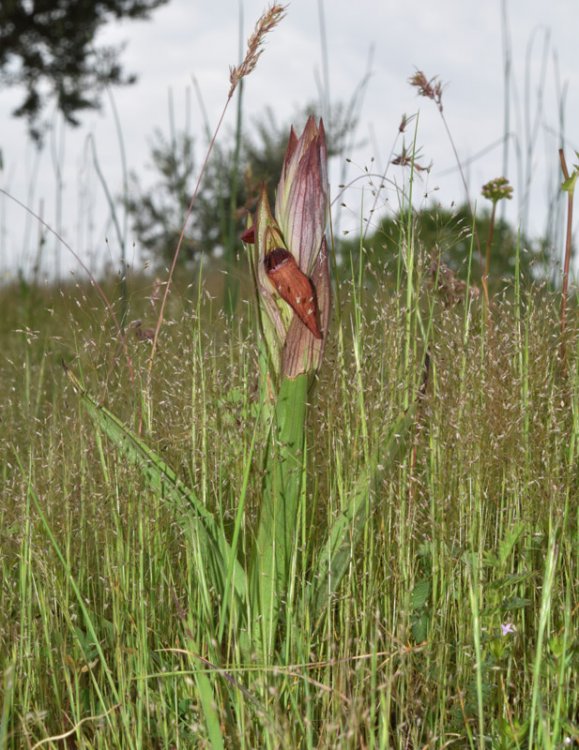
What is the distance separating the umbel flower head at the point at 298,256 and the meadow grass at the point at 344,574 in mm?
135

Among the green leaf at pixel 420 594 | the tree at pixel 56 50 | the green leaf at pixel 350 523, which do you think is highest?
the tree at pixel 56 50

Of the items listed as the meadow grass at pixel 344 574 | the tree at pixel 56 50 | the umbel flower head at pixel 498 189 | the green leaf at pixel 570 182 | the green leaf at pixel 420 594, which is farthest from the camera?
the tree at pixel 56 50

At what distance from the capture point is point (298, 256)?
1.38 meters

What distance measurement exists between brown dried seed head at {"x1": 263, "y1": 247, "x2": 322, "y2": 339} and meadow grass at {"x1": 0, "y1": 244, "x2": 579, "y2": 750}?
17 cm

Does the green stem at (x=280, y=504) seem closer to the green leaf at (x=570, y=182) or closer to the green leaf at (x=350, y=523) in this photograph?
the green leaf at (x=350, y=523)

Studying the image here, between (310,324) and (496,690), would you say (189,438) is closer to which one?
(310,324)

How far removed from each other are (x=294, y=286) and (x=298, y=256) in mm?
59

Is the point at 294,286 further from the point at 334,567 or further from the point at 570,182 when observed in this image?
the point at 570,182

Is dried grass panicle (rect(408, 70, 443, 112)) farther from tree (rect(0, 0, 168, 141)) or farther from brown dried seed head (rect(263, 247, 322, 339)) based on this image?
tree (rect(0, 0, 168, 141))

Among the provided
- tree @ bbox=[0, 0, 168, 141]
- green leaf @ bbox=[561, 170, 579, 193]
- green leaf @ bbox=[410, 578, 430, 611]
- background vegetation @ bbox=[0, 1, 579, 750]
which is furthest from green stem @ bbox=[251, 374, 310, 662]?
tree @ bbox=[0, 0, 168, 141]

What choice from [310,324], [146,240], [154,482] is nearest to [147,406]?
[154,482]

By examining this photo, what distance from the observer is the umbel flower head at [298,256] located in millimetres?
1355

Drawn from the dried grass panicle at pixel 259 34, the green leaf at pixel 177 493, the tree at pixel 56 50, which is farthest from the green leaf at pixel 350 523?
the tree at pixel 56 50

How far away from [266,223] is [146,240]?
14.3 m
